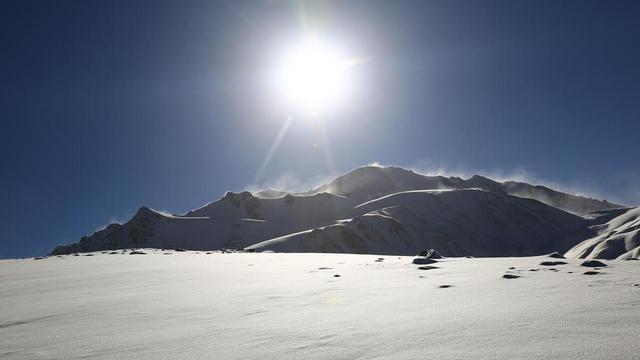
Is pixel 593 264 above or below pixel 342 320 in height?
above

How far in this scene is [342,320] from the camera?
460cm

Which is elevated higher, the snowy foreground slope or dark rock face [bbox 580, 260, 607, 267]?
dark rock face [bbox 580, 260, 607, 267]

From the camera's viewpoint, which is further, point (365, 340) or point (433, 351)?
point (365, 340)

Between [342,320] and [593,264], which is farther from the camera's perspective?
[593,264]

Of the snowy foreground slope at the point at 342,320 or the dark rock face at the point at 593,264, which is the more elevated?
the dark rock face at the point at 593,264

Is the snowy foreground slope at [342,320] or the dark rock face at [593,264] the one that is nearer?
the snowy foreground slope at [342,320]

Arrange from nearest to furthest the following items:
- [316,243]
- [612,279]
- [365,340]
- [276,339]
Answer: [365,340], [276,339], [612,279], [316,243]

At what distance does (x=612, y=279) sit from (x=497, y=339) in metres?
4.84

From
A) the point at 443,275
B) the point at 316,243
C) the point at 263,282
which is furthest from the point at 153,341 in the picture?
the point at 316,243

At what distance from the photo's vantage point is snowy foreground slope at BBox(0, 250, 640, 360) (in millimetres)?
3369

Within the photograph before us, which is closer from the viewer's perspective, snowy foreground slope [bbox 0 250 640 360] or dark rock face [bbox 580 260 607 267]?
snowy foreground slope [bbox 0 250 640 360]

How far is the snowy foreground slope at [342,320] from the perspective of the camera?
133 inches

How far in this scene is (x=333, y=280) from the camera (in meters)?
8.73

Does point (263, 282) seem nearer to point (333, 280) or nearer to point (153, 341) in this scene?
point (333, 280)
